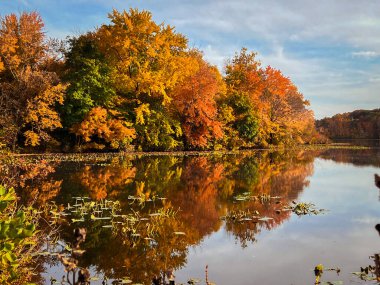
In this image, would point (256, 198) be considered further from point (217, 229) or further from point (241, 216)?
point (217, 229)

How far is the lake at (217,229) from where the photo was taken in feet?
18.3

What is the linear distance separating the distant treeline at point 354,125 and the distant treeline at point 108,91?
54.5 meters

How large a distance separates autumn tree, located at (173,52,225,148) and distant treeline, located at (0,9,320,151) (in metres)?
0.08

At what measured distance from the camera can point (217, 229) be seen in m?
7.87

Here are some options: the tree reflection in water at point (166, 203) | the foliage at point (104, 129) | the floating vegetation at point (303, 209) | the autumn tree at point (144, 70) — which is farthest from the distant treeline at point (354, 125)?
the floating vegetation at point (303, 209)

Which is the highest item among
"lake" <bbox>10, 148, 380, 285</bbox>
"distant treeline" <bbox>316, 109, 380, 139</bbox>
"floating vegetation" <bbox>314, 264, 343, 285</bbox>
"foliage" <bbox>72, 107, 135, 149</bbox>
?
"distant treeline" <bbox>316, 109, 380, 139</bbox>

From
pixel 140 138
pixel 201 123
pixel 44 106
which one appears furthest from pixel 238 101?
pixel 44 106

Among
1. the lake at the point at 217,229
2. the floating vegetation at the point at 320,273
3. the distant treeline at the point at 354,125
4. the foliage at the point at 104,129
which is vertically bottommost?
the floating vegetation at the point at 320,273

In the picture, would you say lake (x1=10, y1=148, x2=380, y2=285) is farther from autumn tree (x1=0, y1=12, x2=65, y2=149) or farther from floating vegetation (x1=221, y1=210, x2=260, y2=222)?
autumn tree (x1=0, y1=12, x2=65, y2=149)

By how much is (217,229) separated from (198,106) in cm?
2551

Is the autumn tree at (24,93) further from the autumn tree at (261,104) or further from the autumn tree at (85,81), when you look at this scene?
the autumn tree at (261,104)

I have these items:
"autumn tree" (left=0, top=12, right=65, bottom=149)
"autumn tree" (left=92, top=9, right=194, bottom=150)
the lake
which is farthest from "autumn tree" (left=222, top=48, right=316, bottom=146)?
the lake

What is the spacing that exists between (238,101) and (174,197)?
1119 inches

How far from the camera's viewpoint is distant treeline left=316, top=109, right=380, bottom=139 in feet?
269
